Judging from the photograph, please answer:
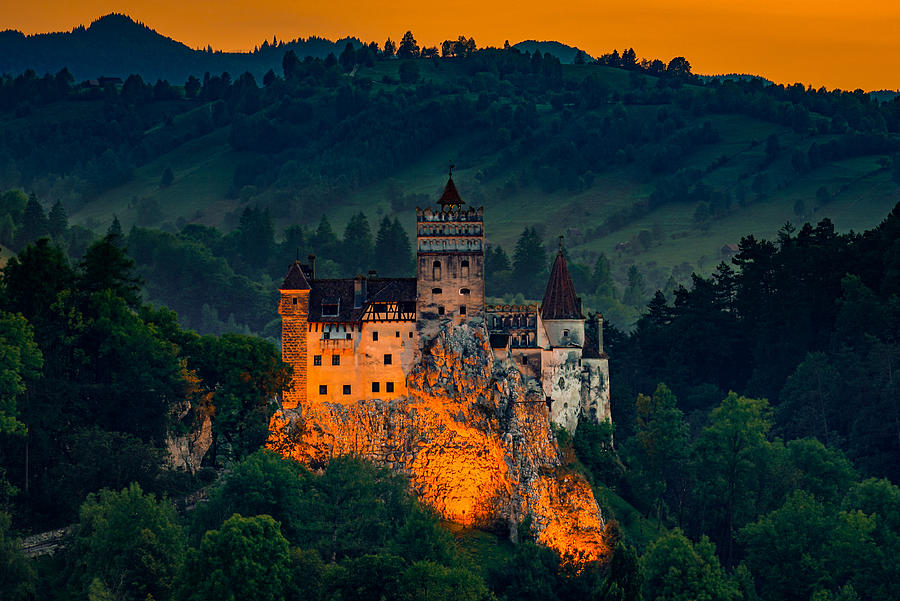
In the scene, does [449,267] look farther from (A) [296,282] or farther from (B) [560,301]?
(B) [560,301]

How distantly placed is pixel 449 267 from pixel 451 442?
10.7 m

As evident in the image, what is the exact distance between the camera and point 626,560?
91312mm

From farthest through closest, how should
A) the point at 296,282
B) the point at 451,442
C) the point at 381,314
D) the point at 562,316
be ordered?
the point at 562,316
the point at 381,314
the point at 296,282
the point at 451,442

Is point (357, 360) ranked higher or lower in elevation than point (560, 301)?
lower

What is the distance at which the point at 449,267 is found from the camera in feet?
324

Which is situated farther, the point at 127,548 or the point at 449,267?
the point at 449,267

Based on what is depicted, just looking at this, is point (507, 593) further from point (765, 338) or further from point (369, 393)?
point (765, 338)

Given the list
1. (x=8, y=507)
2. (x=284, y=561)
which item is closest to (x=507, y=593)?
(x=284, y=561)

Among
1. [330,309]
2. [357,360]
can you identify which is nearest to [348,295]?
[330,309]

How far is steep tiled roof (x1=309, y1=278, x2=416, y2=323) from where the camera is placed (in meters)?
97.8

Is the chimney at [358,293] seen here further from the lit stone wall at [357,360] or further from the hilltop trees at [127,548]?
the hilltop trees at [127,548]

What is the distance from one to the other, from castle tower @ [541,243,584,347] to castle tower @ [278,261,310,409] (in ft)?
63.0

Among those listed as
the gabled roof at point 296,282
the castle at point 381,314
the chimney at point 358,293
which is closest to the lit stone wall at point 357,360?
the castle at point 381,314

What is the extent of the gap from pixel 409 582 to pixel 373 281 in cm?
2123
